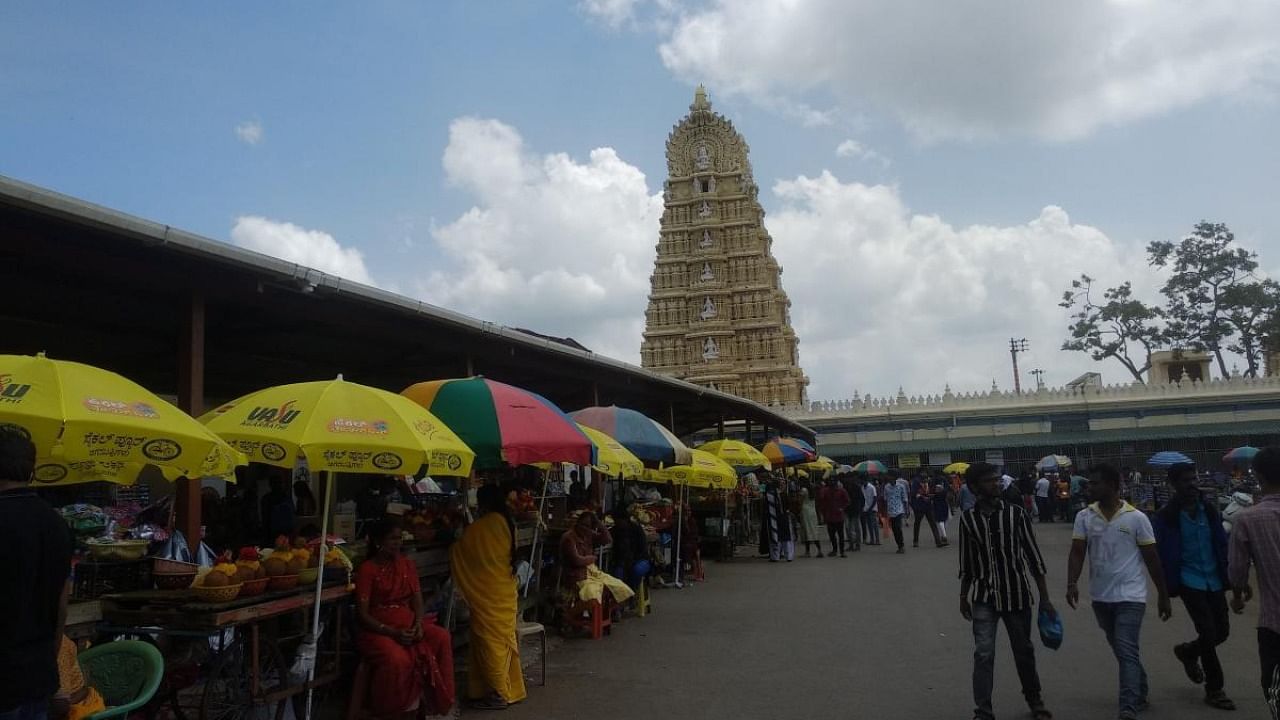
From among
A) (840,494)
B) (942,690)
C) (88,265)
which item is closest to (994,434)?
(840,494)

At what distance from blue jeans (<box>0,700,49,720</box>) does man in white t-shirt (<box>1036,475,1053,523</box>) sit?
27666mm

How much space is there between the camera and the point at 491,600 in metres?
6.33

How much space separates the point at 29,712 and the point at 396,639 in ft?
8.59

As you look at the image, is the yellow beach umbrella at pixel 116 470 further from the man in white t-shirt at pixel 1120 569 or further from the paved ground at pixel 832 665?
the man in white t-shirt at pixel 1120 569

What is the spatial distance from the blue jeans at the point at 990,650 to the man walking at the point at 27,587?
4826mm

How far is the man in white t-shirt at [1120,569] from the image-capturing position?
5449 mm

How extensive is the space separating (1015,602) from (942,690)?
58.7 inches

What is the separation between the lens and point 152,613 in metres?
4.73

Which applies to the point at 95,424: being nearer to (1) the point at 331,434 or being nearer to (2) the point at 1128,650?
(1) the point at 331,434

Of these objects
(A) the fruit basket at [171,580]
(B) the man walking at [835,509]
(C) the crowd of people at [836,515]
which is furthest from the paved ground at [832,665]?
(B) the man walking at [835,509]

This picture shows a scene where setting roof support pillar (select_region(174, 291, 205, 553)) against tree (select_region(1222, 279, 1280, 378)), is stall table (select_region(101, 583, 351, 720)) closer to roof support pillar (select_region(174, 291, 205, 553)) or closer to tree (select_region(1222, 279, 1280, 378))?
roof support pillar (select_region(174, 291, 205, 553))

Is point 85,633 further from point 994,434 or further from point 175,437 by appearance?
point 994,434

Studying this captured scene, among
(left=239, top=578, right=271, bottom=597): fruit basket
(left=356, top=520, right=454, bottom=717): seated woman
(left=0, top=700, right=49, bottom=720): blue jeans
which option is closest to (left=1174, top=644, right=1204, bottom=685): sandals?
(left=356, top=520, right=454, bottom=717): seated woman

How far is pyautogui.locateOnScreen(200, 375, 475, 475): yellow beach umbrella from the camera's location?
16.4 feet
